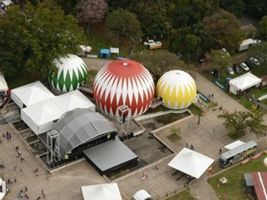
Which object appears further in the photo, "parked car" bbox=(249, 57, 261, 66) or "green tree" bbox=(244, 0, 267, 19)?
"green tree" bbox=(244, 0, 267, 19)

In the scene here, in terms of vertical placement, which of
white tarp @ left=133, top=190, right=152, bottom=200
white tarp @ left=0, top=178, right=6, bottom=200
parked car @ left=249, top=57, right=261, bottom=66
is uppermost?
parked car @ left=249, top=57, right=261, bottom=66

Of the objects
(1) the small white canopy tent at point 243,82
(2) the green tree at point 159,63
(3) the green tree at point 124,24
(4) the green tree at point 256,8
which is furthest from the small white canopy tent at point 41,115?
(4) the green tree at point 256,8

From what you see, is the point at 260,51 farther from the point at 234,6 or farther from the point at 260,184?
the point at 260,184

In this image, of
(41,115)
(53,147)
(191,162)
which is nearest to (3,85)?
(41,115)

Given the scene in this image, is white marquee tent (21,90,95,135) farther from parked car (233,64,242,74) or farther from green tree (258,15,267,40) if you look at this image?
green tree (258,15,267,40)

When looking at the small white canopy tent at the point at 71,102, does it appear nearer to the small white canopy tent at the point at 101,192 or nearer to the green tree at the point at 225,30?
the small white canopy tent at the point at 101,192

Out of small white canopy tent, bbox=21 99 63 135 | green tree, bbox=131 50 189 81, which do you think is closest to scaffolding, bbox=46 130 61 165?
small white canopy tent, bbox=21 99 63 135
